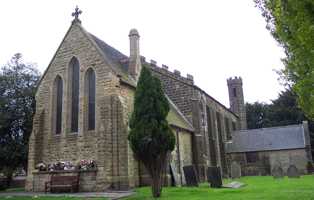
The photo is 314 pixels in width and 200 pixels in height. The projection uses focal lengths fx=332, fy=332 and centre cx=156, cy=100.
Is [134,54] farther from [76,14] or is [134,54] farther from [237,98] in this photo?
[237,98]

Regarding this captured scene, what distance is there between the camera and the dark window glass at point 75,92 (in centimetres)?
2202

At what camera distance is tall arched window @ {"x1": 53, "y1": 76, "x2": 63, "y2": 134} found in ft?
Answer: 73.8

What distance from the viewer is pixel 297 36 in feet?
28.7

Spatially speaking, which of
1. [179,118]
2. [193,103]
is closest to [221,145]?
[193,103]

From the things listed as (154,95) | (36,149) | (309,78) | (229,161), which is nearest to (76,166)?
(36,149)

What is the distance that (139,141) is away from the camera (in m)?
15.0

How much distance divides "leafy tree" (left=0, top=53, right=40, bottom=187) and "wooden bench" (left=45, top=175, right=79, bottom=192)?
818 centimetres

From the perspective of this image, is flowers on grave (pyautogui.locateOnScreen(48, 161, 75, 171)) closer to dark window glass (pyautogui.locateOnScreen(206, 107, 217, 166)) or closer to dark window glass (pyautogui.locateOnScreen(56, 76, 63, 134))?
A: dark window glass (pyautogui.locateOnScreen(56, 76, 63, 134))

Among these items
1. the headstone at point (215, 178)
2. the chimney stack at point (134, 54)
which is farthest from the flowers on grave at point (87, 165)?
the chimney stack at point (134, 54)

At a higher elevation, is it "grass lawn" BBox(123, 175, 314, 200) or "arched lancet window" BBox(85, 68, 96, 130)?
"arched lancet window" BBox(85, 68, 96, 130)

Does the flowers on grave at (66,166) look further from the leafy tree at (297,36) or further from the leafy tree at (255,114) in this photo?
the leafy tree at (255,114)

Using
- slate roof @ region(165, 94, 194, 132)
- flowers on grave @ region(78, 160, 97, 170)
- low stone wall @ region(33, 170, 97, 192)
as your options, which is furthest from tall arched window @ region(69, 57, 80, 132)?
slate roof @ region(165, 94, 194, 132)

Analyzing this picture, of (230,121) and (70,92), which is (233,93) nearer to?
(230,121)

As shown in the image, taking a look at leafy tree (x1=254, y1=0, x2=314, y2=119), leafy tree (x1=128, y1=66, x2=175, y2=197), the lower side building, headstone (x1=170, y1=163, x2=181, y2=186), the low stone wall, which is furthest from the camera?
the lower side building
